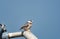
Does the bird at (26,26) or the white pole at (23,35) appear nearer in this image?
the white pole at (23,35)

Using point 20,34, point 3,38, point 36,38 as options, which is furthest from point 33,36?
point 3,38

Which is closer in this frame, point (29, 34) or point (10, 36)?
point (29, 34)

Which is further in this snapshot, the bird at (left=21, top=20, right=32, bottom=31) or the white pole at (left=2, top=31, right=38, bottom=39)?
the bird at (left=21, top=20, right=32, bottom=31)

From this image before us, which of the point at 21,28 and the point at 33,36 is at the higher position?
the point at 21,28

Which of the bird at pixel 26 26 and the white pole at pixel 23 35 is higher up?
the bird at pixel 26 26

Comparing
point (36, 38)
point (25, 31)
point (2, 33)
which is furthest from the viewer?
point (2, 33)

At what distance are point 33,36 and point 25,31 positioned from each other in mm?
911

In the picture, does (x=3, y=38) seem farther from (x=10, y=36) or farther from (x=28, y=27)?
(x=28, y=27)

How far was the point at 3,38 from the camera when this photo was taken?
12.5 m

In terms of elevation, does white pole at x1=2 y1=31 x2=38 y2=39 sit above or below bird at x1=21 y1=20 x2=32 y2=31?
below

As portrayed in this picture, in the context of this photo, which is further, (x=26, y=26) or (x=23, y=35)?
(x=26, y=26)

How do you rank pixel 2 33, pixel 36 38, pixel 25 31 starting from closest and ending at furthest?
pixel 36 38, pixel 25 31, pixel 2 33

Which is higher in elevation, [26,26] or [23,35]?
[26,26]

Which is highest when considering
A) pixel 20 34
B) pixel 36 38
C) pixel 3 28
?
pixel 3 28
